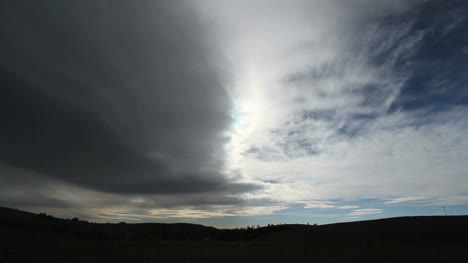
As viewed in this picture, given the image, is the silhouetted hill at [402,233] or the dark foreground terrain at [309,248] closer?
the dark foreground terrain at [309,248]

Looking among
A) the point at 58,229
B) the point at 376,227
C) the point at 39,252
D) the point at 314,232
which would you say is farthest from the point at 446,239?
the point at 58,229

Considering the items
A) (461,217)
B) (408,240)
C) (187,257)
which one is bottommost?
(187,257)

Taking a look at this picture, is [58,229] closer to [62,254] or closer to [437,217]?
[62,254]

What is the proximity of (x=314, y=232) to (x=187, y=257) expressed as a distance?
13.1 m

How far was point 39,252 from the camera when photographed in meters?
12.2

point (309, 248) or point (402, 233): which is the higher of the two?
point (402, 233)

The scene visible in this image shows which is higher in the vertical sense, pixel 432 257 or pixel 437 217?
pixel 437 217

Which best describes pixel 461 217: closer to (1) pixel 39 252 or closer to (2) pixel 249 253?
(2) pixel 249 253

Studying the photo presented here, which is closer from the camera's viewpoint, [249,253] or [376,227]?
[249,253]

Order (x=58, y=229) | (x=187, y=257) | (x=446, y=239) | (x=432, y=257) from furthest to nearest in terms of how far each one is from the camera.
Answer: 1. (x=58, y=229)
2. (x=446, y=239)
3. (x=187, y=257)
4. (x=432, y=257)

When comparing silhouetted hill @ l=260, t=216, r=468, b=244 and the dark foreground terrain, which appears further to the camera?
silhouetted hill @ l=260, t=216, r=468, b=244

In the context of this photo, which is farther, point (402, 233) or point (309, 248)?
point (402, 233)

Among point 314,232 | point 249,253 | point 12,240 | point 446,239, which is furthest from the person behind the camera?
point 314,232

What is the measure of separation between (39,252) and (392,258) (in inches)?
647
